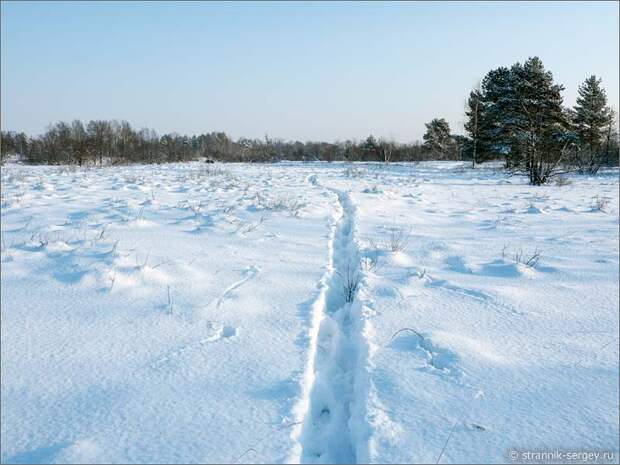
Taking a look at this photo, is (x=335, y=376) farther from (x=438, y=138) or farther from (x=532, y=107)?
(x=438, y=138)

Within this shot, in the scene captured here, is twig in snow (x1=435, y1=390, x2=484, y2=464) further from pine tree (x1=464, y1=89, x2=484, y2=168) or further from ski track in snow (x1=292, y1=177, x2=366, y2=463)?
pine tree (x1=464, y1=89, x2=484, y2=168)

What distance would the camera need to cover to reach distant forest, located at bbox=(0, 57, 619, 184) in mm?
18359

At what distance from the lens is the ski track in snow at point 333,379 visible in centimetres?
167

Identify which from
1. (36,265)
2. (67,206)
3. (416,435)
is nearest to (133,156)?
(67,206)

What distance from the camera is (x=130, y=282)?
2.96m

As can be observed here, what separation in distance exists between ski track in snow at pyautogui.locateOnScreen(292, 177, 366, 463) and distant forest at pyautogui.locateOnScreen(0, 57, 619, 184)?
34.9ft

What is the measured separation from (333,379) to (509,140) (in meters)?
21.4

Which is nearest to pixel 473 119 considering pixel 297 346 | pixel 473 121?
pixel 473 121

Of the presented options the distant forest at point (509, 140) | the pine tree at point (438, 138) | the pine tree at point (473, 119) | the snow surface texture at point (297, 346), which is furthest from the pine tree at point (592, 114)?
the snow surface texture at point (297, 346)

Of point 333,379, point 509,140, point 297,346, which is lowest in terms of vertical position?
point 333,379

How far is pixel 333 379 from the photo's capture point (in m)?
2.16

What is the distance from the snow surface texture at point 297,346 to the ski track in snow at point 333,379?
0.03ft

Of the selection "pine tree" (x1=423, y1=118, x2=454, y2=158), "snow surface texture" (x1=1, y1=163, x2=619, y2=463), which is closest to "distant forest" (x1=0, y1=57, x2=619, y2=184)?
"pine tree" (x1=423, y1=118, x2=454, y2=158)

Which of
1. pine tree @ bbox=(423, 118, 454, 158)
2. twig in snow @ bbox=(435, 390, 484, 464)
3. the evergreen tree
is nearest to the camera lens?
twig in snow @ bbox=(435, 390, 484, 464)
